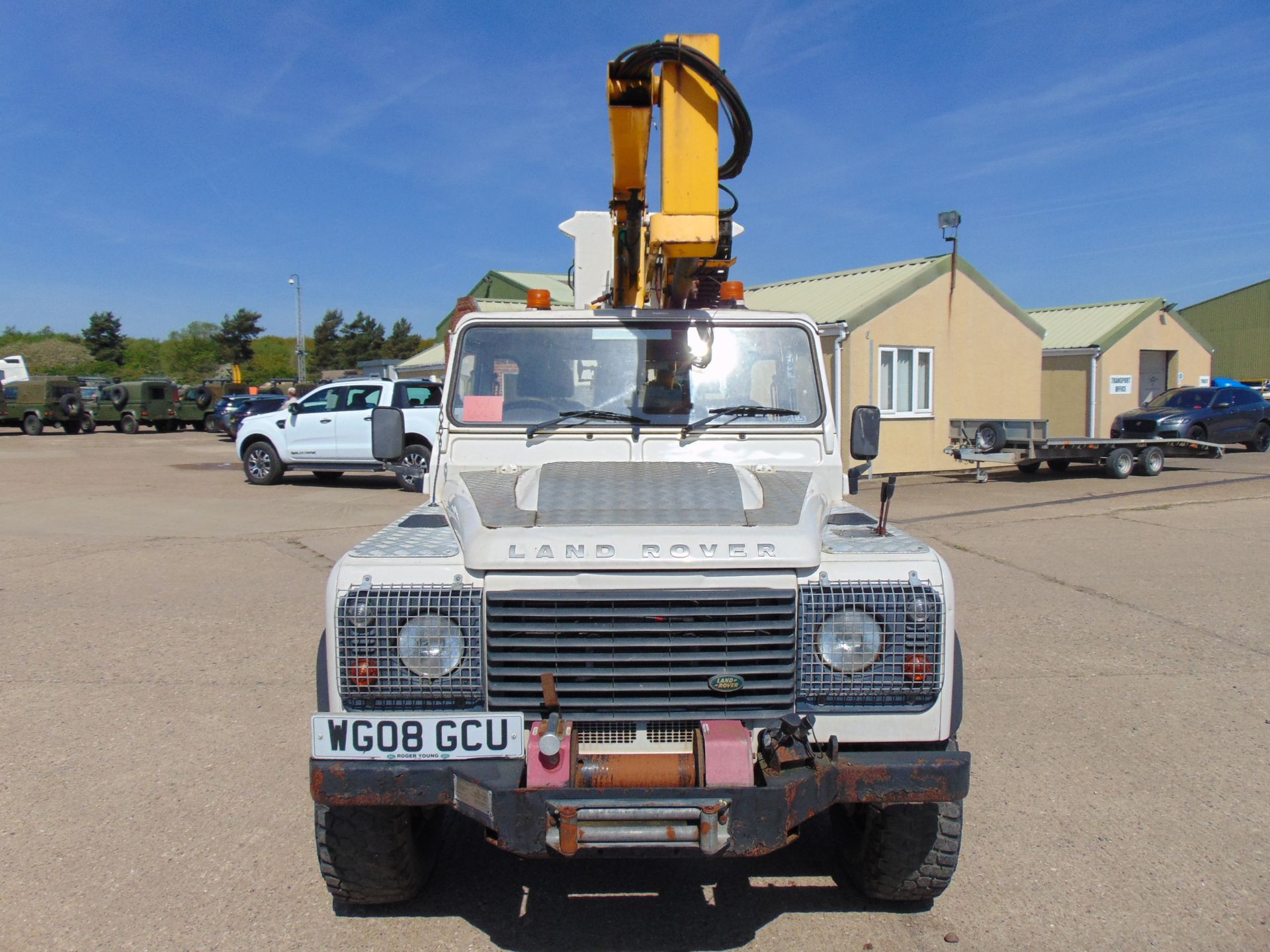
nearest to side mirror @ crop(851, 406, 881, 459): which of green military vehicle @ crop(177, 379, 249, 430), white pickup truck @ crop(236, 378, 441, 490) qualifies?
white pickup truck @ crop(236, 378, 441, 490)

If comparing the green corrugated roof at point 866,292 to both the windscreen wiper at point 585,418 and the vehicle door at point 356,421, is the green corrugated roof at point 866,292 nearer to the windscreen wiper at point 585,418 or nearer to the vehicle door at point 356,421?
the vehicle door at point 356,421

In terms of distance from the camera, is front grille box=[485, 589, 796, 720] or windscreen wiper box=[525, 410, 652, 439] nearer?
front grille box=[485, 589, 796, 720]

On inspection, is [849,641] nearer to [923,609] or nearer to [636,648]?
[923,609]

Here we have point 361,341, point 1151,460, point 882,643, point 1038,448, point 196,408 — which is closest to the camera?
point 882,643

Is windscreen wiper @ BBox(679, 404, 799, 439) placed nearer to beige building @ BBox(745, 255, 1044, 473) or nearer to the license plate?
the license plate

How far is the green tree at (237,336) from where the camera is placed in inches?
3157

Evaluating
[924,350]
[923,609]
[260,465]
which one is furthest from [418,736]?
[924,350]

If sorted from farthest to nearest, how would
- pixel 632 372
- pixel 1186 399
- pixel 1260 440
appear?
pixel 1260 440 < pixel 1186 399 < pixel 632 372

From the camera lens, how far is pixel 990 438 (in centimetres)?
1642

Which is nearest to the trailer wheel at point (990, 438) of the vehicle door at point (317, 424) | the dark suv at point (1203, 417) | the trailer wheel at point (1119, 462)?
the trailer wheel at point (1119, 462)

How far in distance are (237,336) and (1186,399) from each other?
75604 mm

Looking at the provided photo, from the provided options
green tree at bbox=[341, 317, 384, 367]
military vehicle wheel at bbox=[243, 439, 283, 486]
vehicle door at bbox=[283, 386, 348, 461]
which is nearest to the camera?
vehicle door at bbox=[283, 386, 348, 461]

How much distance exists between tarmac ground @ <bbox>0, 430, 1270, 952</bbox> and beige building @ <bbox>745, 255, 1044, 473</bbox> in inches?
312

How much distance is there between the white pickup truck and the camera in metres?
15.1
